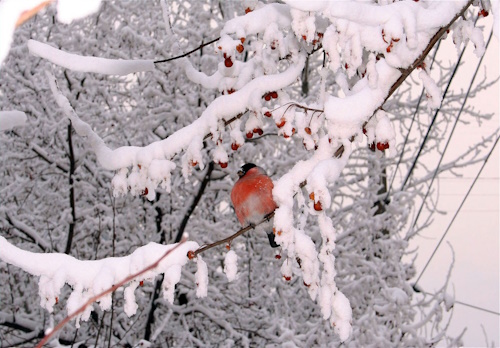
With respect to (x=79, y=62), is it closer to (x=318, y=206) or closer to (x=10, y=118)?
(x=10, y=118)

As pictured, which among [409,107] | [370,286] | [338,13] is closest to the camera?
[338,13]

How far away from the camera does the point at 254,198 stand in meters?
3.65

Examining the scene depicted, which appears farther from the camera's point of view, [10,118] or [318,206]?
[10,118]

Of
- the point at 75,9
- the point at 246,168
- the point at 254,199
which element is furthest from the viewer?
the point at 246,168

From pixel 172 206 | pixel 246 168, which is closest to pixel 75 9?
pixel 246 168

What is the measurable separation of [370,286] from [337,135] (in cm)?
572

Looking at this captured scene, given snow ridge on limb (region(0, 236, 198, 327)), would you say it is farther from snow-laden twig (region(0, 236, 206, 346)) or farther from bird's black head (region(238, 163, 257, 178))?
bird's black head (region(238, 163, 257, 178))

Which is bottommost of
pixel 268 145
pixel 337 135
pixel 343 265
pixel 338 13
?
pixel 343 265

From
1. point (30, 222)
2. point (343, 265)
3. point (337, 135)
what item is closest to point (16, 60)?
point (30, 222)

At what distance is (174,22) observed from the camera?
8.84 m

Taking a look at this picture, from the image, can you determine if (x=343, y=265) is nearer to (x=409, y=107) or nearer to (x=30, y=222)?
(x=409, y=107)

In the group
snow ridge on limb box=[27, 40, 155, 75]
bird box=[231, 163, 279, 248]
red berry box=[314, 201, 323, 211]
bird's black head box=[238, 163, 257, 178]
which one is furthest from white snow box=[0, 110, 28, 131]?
red berry box=[314, 201, 323, 211]

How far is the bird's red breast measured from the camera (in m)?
3.63

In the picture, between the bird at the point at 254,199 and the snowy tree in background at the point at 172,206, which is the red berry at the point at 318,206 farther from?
the snowy tree in background at the point at 172,206
